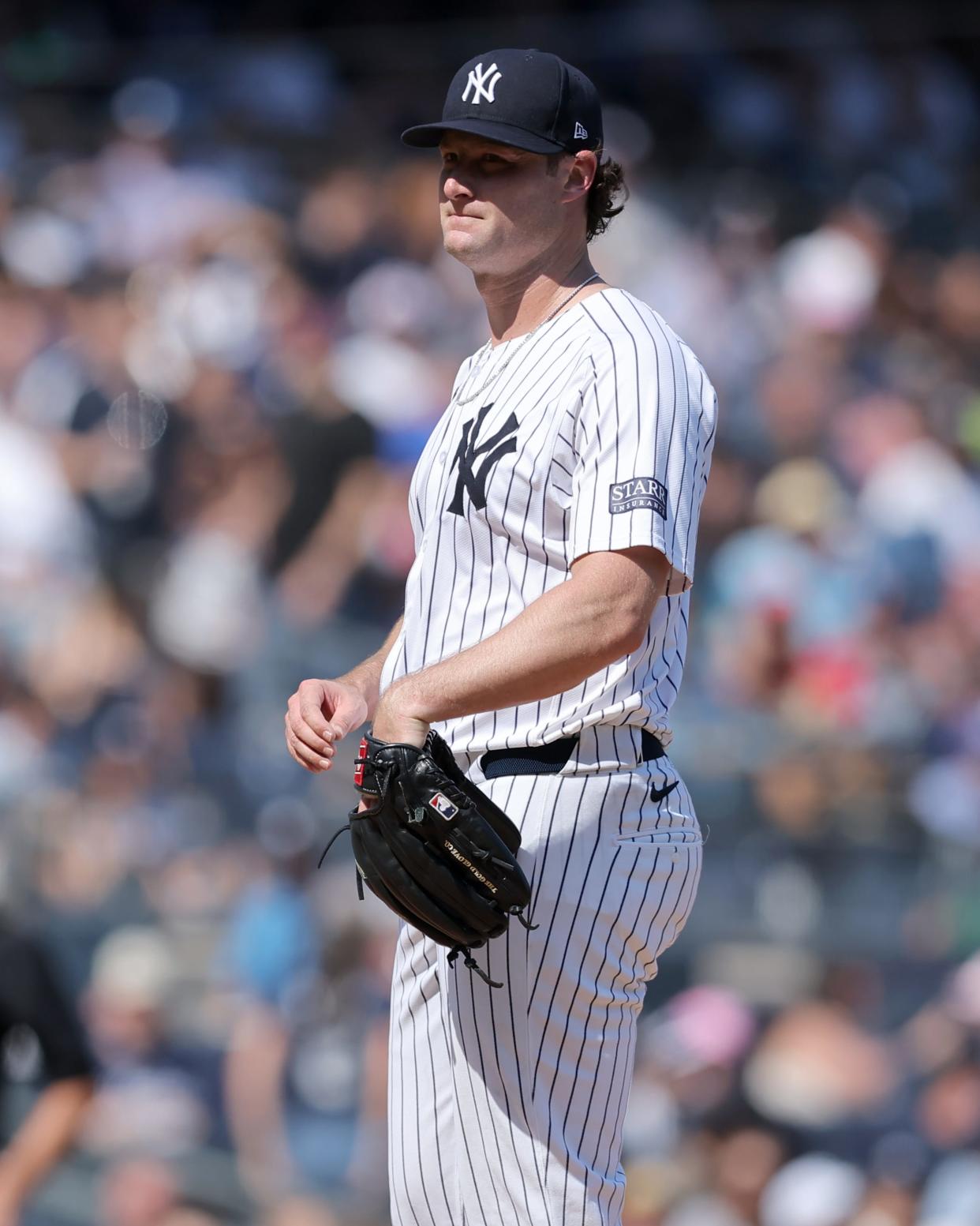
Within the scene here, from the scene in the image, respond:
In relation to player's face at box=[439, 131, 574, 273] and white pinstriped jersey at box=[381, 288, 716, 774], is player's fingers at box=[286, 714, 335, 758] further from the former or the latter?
player's face at box=[439, 131, 574, 273]

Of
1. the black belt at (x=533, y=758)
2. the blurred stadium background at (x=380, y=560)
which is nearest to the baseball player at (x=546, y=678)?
the black belt at (x=533, y=758)

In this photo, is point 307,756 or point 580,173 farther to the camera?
point 580,173

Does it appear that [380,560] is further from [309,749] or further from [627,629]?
[627,629]

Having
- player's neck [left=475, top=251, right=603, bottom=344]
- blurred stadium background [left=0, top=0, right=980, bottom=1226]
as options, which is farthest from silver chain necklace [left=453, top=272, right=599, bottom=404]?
blurred stadium background [left=0, top=0, right=980, bottom=1226]

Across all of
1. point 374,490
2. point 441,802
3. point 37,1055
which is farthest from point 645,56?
point 441,802

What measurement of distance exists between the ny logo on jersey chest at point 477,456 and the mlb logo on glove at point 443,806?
416mm

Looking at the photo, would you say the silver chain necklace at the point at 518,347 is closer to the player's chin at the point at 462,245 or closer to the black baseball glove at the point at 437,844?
the player's chin at the point at 462,245

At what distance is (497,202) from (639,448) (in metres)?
0.41

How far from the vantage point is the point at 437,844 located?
201cm

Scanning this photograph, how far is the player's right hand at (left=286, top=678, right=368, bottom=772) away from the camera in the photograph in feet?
7.16

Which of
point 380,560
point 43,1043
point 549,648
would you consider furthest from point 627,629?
point 380,560

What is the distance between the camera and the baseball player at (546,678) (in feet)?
6.78

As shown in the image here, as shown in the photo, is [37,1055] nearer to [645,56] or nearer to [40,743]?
[40,743]

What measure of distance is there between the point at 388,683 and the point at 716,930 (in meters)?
3.35
